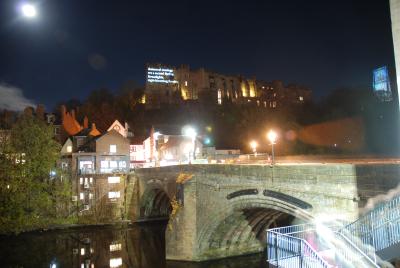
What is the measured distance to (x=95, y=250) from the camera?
124 feet

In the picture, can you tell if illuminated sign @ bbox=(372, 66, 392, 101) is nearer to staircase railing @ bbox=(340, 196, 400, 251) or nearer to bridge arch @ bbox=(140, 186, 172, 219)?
bridge arch @ bbox=(140, 186, 172, 219)

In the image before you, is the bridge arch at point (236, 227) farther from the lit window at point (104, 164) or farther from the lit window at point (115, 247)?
the lit window at point (104, 164)

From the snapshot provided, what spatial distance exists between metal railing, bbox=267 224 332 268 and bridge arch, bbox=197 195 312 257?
7.39 metres

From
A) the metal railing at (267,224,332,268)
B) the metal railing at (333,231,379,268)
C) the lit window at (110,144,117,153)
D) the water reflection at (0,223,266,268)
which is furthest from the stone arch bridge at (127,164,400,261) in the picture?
the lit window at (110,144,117,153)

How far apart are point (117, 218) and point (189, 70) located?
72.8 m

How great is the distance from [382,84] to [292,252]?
190 ft

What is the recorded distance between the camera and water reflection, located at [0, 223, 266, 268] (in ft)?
106

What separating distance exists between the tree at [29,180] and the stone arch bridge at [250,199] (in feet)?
60.5

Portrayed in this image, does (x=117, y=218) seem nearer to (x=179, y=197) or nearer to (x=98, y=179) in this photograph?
(x=98, y=179)

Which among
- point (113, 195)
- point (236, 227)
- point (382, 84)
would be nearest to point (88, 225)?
point (113, 195)

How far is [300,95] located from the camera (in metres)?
132

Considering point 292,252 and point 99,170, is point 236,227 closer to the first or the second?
point 292,252

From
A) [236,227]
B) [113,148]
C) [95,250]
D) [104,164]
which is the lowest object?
[95,250]

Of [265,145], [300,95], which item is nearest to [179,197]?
[265,145]
